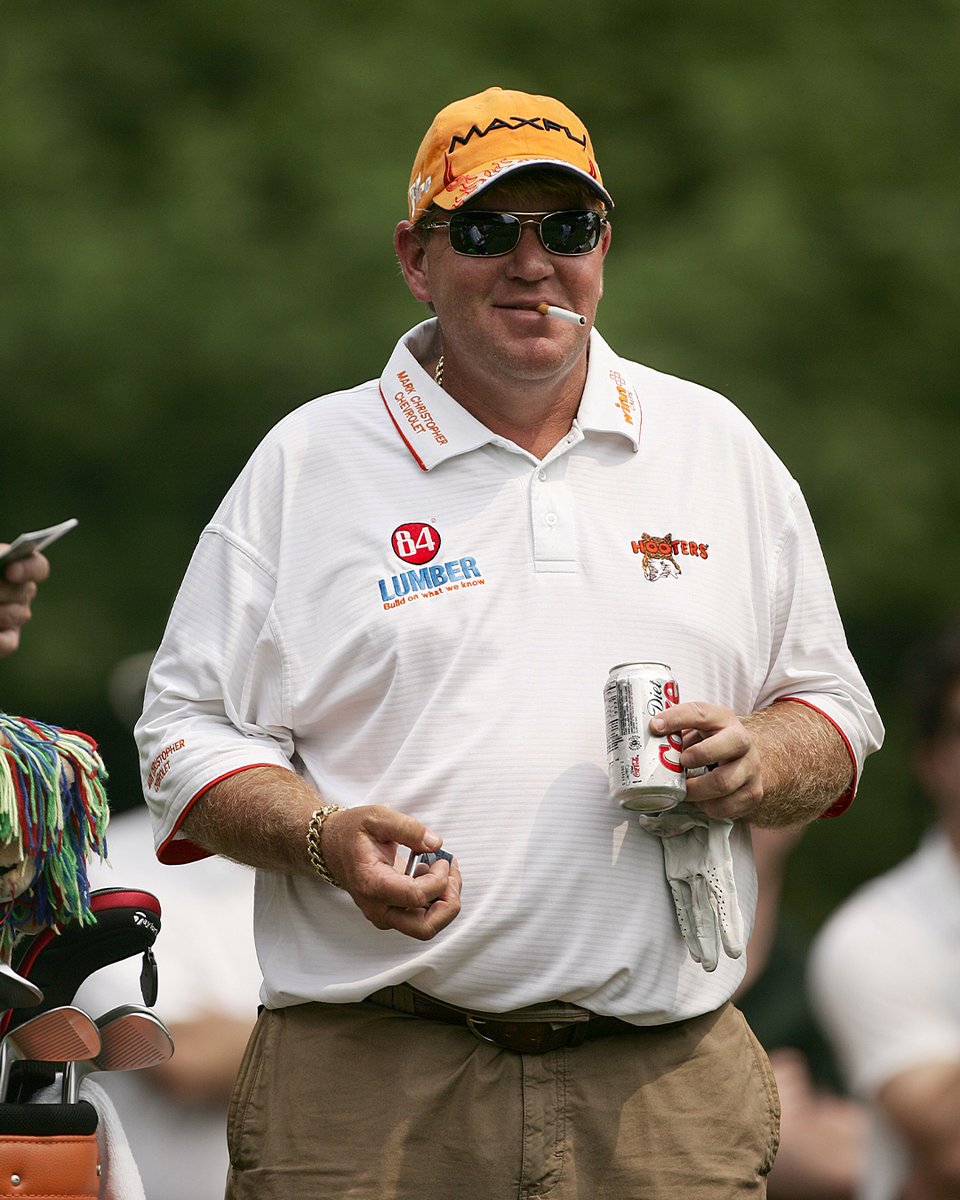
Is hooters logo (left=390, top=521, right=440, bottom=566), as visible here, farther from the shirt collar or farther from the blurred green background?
the blurred green background

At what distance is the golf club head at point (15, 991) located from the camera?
293cm

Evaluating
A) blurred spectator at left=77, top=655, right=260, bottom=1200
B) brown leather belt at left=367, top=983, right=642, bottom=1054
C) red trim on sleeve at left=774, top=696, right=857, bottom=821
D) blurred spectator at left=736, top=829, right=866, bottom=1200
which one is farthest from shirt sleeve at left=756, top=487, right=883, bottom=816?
blurred spectator at left=77, top=655, right=260, bottom=1200

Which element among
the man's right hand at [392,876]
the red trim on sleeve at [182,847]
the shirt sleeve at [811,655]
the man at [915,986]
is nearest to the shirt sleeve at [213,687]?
the red trim on sleeve at [182,847]

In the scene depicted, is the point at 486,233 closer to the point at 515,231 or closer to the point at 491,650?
the point at 515,231

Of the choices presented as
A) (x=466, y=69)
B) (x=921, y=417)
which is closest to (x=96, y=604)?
(x=466, y=69)

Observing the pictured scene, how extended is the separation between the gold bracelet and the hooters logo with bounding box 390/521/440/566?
465 millimetres

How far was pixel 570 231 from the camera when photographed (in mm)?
3414

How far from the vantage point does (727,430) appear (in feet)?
11.6

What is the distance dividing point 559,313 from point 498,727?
29.4 inches

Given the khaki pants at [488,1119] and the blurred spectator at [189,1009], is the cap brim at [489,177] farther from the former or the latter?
the blurred spectator at [189,1009]

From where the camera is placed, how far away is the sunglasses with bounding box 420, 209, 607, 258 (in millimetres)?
3398

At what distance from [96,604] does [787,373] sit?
270 cm

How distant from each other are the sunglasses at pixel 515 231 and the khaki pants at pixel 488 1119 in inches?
52.3

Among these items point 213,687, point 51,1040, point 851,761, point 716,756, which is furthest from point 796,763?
point 51,1040
